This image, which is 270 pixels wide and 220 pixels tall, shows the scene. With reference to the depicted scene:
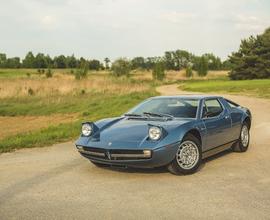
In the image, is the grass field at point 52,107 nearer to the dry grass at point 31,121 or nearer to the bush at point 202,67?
the dry grass at point 31,121

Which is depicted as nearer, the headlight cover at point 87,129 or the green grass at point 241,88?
the headlight cover at point 87,129

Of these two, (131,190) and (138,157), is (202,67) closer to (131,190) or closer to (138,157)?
(138,157)

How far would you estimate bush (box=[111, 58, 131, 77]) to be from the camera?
68594 mm

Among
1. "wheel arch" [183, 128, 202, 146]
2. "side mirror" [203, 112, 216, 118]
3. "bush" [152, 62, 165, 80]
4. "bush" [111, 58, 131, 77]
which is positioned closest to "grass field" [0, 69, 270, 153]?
"side mirror" [203, 112, 216, 118]

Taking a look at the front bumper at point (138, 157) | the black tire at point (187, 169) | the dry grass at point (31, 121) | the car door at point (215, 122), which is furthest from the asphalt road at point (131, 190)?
the dry grass at point (31, 121)

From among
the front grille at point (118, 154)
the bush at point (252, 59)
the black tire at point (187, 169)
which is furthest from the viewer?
the bush at point (252, 59)

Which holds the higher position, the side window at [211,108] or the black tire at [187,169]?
the side window at [211,108]

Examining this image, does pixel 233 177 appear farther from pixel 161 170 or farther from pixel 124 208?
pixel 124 208

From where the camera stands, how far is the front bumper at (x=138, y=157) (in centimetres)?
664

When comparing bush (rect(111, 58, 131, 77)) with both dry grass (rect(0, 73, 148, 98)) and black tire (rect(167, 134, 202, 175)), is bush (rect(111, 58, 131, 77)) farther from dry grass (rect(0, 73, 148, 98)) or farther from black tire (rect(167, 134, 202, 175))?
black tire (rect(167, 134, 202, 175))

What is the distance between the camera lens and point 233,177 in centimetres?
684

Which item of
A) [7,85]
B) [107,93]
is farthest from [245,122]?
[7,85]

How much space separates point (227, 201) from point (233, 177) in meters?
1.35

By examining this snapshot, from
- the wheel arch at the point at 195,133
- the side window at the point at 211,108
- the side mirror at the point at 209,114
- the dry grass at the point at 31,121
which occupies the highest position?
the side window at the point at 211,108
